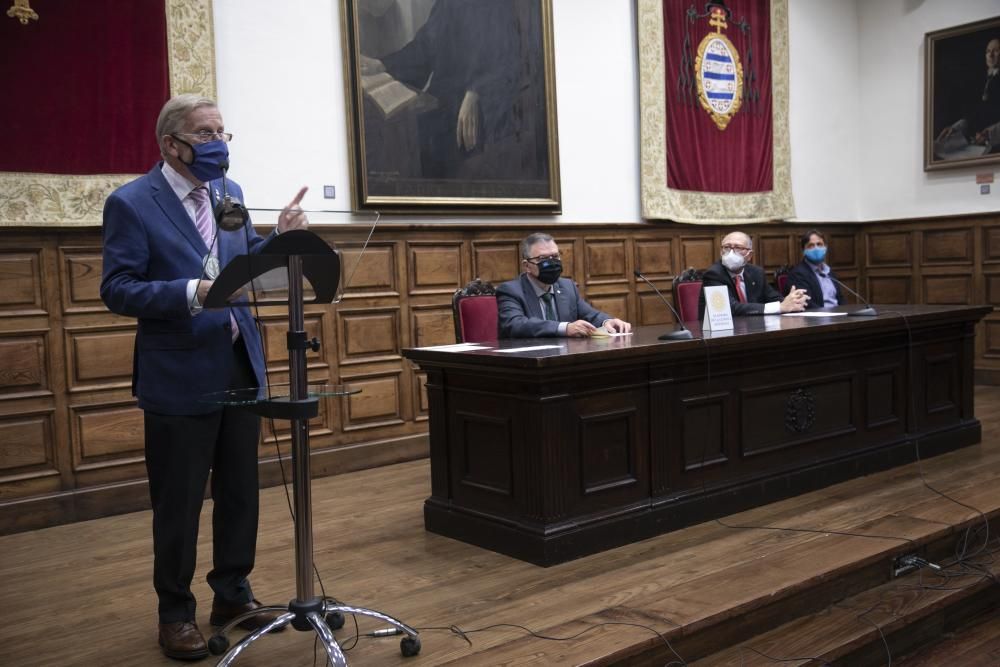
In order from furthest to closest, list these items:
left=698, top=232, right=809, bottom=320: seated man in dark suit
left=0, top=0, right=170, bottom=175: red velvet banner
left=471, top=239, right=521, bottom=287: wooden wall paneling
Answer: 1. left=471, top=239, right=521, bottom=287: wooden wall paneling
2. left=698, top=232, right=809, bottom=320: seated man in dark suit
3. left=0, top=0, right=170, bottom=175: red velvet banner

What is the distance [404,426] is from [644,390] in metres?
2.23

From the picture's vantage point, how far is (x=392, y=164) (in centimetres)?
559

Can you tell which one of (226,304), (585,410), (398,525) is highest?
(226,304)

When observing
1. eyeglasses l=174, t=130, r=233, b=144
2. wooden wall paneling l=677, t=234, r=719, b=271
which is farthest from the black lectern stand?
wooden wall paneling l=677, t=234, r=719, b=271

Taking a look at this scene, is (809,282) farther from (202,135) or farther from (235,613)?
(202,135)

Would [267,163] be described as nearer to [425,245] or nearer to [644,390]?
[425,245]

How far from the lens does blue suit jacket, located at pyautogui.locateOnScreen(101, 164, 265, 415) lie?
2551 millimetres

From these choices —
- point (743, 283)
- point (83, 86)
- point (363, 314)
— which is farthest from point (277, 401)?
point (743, 283)

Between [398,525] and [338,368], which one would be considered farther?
[338,368]

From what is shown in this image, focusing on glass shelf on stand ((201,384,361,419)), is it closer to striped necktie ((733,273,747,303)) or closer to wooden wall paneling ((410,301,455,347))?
wooden wall paneling ((410,301,455,347))

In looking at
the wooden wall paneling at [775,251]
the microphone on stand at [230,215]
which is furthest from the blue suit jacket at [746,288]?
the microphone on stand at [230,215]

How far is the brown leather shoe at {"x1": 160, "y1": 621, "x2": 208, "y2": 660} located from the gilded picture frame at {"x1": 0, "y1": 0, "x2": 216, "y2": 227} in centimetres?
243

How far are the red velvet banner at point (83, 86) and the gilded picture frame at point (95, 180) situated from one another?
0.04 m

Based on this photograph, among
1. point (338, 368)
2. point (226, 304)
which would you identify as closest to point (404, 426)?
point (338, 368)
